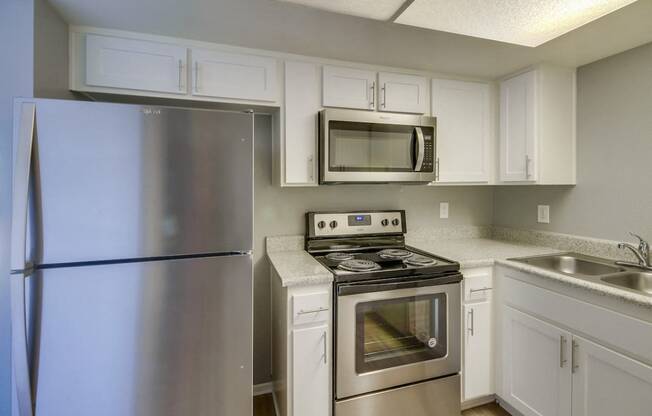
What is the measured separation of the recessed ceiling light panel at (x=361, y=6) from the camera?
3.97 feet

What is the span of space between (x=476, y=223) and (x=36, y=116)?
2.83 metres

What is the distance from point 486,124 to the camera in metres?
2.23

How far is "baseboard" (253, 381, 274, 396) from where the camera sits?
2084 millimetres

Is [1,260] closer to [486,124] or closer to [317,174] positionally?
[317,174]

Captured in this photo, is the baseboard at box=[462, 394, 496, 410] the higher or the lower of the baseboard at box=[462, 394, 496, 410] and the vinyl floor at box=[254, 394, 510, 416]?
the higher

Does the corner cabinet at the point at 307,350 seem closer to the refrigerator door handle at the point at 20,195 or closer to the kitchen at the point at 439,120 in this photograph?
the kitchen at the point at 439,120

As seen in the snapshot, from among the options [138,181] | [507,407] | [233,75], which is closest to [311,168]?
[233,75]

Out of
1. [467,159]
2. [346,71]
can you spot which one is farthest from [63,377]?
[467,159]

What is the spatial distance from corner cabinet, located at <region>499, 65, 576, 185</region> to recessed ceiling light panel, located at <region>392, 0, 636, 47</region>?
2.10ft

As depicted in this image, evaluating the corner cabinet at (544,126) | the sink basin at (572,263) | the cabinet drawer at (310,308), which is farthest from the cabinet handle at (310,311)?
the corner cabinet at (544,126)

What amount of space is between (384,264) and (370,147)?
708 mm

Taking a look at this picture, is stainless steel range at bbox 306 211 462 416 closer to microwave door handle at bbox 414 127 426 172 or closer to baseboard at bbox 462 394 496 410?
baseboard at bbox 462 394 496 410

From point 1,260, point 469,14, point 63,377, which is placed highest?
point 469,14

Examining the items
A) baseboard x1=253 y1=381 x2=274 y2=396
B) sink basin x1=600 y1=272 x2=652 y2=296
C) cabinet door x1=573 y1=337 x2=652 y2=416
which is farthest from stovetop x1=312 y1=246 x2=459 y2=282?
baseboard x1=253 y1=381 x2=274 y2=396
